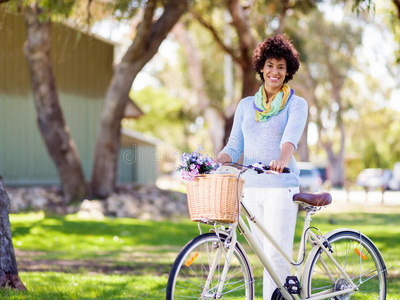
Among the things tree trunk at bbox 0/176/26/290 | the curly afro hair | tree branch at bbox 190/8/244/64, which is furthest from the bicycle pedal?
tree branch at bbox 190/8/244/64

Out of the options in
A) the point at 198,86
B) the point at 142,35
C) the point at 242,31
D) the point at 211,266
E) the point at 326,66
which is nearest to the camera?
the point at 211,266

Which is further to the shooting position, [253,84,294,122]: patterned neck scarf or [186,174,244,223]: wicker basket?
[253,84,294,122]: patterned neck scarf

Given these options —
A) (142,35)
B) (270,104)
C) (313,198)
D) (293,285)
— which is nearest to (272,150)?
(270,104)

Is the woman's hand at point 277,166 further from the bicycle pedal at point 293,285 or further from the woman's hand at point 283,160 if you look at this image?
the bicycle pedal at point 293,285

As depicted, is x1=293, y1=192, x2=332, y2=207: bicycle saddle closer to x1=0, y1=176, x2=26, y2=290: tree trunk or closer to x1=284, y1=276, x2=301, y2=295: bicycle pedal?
x1=284, y1=276, x2=301, y2=295: bicycle pedal

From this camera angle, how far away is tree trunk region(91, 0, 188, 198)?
1614 centimetres

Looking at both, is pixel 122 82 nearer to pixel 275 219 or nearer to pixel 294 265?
pixel 275 219

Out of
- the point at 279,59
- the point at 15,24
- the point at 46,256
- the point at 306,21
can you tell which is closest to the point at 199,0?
the point at 15,24

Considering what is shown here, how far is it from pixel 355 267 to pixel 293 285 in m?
0.84

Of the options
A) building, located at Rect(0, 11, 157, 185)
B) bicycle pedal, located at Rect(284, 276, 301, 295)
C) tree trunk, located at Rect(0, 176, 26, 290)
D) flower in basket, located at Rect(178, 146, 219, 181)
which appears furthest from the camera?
building, located at Rect(0, 11, 157, 185)

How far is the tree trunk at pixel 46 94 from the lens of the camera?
643 inches

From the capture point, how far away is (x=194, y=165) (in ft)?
13.1

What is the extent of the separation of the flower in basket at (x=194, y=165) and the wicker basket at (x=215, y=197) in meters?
0.05

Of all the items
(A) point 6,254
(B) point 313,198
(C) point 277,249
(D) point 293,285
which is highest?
(B) point 313,198
